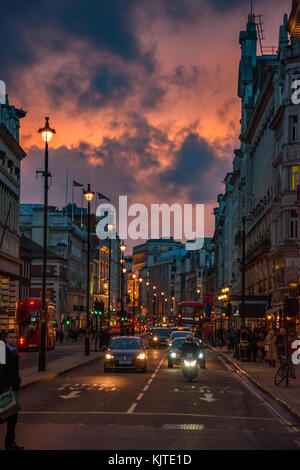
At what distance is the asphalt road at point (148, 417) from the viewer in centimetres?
1363

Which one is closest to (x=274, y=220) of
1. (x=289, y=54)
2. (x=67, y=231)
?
(x=289, y=54)

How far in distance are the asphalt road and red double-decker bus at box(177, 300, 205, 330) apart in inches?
2410

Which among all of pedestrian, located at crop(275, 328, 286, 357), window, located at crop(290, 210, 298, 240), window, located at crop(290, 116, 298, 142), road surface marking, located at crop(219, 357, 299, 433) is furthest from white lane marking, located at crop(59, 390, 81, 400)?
window, located at crop(290, 116, 298, 142)

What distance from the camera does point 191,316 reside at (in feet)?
296

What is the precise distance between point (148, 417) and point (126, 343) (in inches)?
688

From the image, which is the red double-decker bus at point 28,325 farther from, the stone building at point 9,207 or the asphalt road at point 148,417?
the asphalt road at point 148,417

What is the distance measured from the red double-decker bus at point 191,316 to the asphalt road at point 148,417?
61208 mm

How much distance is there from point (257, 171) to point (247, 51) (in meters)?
20.4

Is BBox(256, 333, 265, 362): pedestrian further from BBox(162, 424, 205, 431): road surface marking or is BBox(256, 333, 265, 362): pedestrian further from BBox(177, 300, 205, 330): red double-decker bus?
BBox(177, 300, 205, 330): red double-decker bus

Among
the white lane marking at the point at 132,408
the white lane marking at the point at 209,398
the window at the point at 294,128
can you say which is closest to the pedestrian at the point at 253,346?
the window at the point at 294,128

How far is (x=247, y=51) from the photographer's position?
329 feet

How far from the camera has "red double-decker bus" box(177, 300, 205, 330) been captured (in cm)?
9019

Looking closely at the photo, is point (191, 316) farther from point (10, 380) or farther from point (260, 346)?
point (10, 380)
